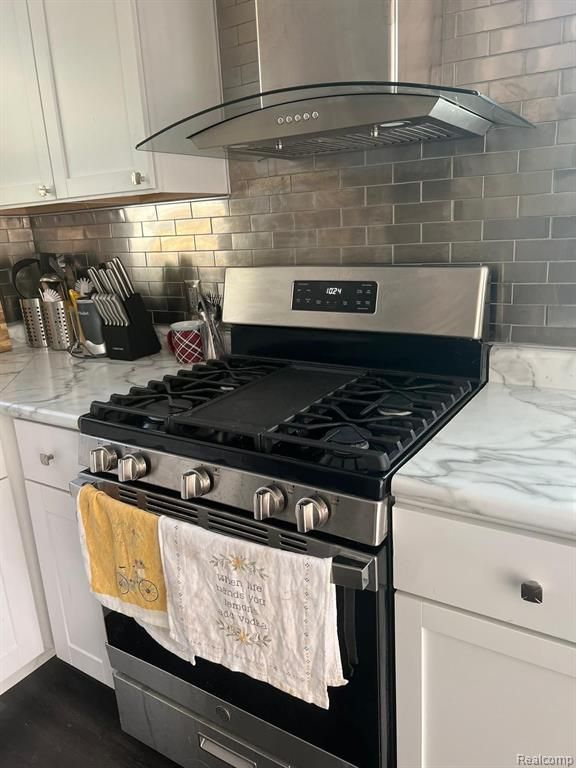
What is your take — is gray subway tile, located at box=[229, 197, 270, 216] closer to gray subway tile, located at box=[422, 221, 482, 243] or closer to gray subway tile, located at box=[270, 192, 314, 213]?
gray subway tile, located at box=[270, 192, 314, 213]

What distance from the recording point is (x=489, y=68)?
141 cm

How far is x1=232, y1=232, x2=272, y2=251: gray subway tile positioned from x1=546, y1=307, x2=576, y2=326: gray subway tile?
0.86 metres

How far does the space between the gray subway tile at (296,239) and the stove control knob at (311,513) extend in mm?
966

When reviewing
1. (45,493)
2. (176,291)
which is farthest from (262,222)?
(45,493)

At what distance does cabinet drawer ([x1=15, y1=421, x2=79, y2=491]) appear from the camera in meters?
1.58

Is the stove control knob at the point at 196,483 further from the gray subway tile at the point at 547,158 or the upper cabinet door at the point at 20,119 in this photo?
the upper cabinet door at the point at 20,119

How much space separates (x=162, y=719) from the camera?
60.7 inches

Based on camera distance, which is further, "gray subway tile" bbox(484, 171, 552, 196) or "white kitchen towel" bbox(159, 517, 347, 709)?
"gray subway tile" bbox(484, 171, 552, 196)

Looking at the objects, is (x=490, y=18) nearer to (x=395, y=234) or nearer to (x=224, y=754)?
(x=395, y=234)

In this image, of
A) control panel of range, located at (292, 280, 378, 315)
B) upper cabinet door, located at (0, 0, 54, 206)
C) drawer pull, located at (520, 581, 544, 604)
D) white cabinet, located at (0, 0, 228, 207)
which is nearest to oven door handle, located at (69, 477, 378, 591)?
drawer pull, located at (520, 581, 544, 604)

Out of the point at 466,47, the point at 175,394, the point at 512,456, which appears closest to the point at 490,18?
the point at 466,47

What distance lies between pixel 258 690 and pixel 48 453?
0.83 metres

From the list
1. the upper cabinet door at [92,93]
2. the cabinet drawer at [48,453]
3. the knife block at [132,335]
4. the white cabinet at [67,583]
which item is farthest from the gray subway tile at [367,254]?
the white cabinet at [67,583]

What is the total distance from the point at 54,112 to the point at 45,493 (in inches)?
46.0
